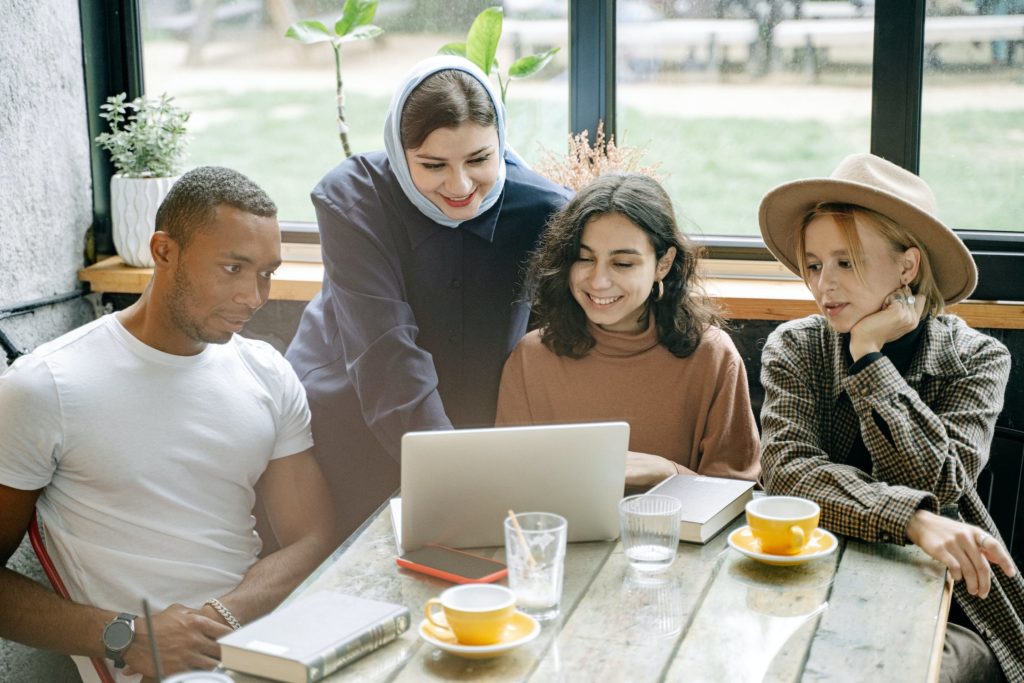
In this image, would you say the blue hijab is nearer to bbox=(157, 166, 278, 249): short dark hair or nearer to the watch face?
bbox=(157, 166, 278, 249): short dark hair

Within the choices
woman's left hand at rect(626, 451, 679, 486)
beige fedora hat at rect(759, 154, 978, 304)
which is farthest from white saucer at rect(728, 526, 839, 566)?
beige fedora hat at rect(759, 154, 978, 304)

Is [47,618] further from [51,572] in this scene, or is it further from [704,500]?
[704,500]

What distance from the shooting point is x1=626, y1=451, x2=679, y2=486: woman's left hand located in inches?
74.7

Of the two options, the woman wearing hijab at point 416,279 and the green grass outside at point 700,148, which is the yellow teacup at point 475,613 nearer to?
the woman wearing hijab at point 416,279

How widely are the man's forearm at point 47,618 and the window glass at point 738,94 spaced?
1645 millimetres

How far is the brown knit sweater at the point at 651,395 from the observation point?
2.15 m

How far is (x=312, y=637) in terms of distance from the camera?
1326 mm

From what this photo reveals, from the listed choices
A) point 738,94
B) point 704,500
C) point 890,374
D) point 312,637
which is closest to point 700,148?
point 738,94

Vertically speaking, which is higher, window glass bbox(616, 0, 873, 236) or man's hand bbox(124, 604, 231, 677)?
window glass bbox(616, 0, 873, 236)

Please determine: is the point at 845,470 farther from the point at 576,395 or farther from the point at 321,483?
the point at 321,483

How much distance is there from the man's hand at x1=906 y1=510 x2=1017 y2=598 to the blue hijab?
1076mm

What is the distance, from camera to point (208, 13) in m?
3.22

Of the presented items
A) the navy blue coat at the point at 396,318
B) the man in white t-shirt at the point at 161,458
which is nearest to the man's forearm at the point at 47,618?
the man in white t-shirt at the point at 161,458

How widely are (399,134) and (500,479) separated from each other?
0.91m
